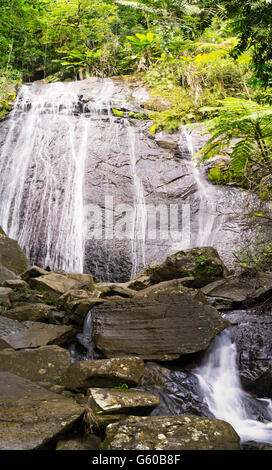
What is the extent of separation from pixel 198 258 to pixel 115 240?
3737mm

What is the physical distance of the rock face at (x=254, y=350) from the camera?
159 inches

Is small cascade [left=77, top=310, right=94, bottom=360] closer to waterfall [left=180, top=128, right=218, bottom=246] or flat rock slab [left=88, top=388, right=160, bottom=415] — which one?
flat rock slab [left=88, top=388, right=160, bottom=415]

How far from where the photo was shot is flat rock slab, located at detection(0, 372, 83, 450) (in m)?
2.43

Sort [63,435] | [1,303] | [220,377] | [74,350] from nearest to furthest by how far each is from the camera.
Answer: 1. [63,435]
2. [220,377]
3. [74,350]
4. [1,303]

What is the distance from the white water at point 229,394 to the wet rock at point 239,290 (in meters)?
0.75

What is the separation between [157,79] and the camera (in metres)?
14.8

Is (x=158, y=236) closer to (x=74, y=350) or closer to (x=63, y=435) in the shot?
(x=74, y=350)

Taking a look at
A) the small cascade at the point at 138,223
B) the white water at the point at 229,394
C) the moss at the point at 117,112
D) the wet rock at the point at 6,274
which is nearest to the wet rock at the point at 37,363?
the white water at the point at 229,394

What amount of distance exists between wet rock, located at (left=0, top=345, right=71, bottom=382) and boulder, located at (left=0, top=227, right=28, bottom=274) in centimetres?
403

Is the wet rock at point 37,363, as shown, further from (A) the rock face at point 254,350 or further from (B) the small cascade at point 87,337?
(A) the rock face at point 254,350

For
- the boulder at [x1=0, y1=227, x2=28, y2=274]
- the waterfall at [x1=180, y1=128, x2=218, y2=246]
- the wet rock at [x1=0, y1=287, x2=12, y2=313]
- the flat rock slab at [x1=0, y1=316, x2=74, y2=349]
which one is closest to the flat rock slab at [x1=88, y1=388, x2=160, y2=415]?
the flat rock slab at [x1=0, y1=316, x2=74, y2=349]

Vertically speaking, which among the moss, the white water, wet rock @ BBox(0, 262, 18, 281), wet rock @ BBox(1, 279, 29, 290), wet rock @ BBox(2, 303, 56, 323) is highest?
the moss
